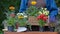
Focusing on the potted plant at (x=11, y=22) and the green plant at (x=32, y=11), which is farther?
the green plant at (x=32, y=11)

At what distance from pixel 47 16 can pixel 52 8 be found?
20.5 inches

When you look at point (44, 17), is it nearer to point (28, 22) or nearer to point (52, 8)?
point (28, 22)

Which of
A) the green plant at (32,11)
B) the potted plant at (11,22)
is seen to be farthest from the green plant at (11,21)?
the green plant at (32,11)

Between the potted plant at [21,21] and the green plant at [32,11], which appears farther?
the green plant at [32,11]

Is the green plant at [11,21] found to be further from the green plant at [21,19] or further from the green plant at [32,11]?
the green plant at [32,11]

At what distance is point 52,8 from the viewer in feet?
13.8

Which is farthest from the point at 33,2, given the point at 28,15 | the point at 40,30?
the point at 40,30

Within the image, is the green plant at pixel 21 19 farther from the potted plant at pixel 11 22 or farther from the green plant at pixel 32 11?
the green plant at pixel 32 11

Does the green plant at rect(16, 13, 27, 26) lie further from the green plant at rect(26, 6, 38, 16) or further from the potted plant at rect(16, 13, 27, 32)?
the green plant at rect(26, 6, 38, 16)

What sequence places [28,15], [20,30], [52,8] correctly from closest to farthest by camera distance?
[20,30]
[28,15]
[52,8]

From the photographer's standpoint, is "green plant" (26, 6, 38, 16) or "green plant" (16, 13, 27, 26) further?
"green plant" (26, 6, 38, 16)

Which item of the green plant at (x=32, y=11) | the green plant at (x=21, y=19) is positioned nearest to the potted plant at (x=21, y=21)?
the green plant at (x=21, y=19)

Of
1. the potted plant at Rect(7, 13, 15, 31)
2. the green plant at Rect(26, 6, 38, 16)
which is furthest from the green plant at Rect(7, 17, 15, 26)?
the green plant at Rect(26, 6, 38, 16)

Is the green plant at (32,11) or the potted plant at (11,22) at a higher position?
the green plant at (32,11)
